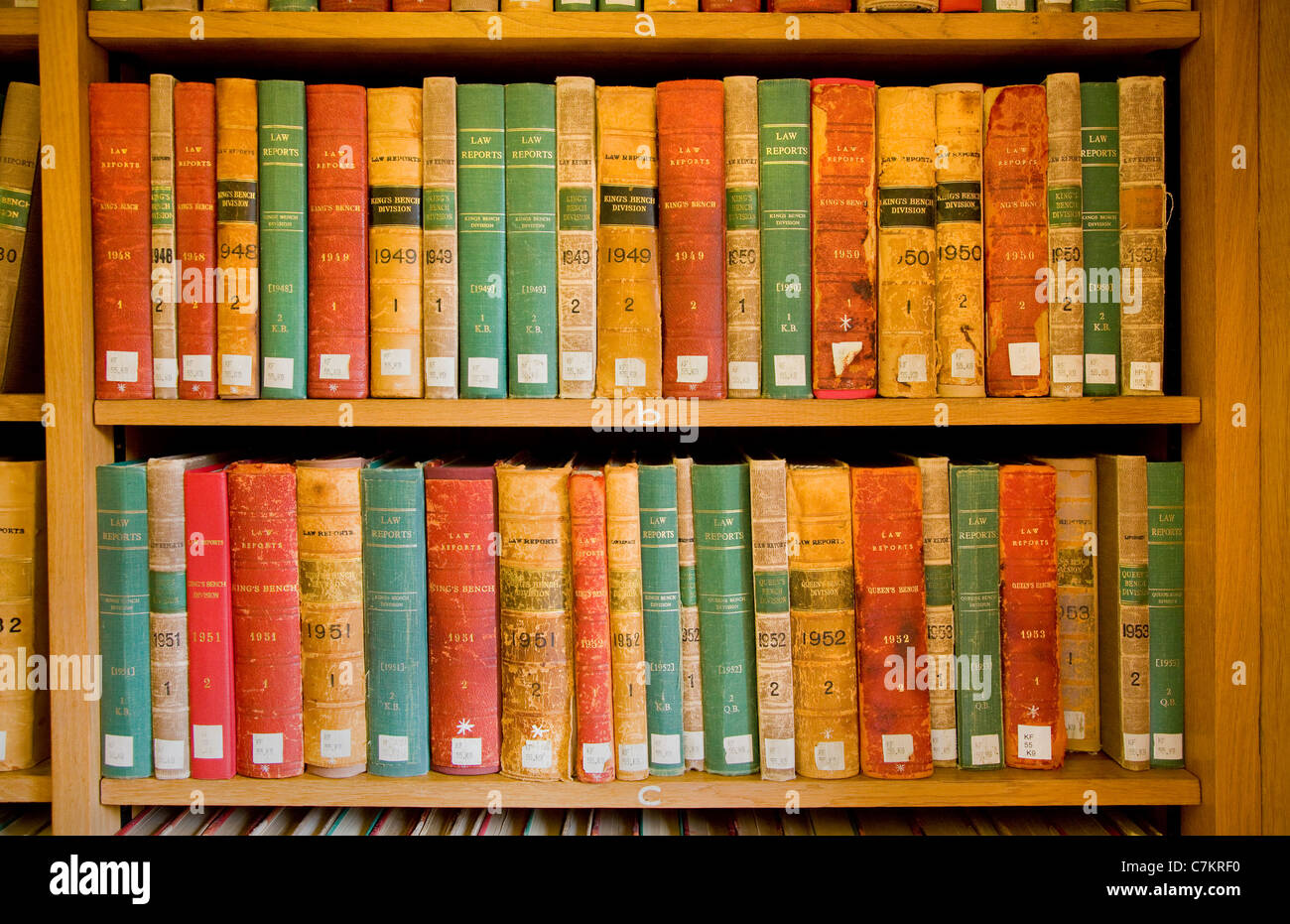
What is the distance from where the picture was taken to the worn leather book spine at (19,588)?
0.97 meters

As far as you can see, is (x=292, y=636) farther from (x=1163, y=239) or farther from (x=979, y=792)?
(x=1163, y=239)

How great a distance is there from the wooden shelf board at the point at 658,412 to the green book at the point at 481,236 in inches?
2.2

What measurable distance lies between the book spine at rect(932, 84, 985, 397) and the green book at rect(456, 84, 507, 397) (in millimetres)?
544

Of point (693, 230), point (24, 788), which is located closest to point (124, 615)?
point (24, 788)

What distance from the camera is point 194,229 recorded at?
37.5 inches

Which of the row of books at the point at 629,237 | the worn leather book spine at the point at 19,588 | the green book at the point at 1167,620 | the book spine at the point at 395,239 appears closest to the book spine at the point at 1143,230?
the row of books at the point at 629,237

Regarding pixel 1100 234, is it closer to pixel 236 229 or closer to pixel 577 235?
pixel 577 235

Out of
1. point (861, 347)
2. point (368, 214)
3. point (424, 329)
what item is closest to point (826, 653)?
point (861, 347)

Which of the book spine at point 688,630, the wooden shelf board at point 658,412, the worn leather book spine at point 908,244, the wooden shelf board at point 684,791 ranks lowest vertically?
the wooden shelf board at point 684,791

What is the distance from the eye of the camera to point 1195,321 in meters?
0.97

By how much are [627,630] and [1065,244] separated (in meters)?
0.72

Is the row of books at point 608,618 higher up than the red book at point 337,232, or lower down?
lower down

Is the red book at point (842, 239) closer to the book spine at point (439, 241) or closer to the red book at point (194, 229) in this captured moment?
the book spine at point (439, 241)

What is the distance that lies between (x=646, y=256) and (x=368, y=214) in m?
0.35
